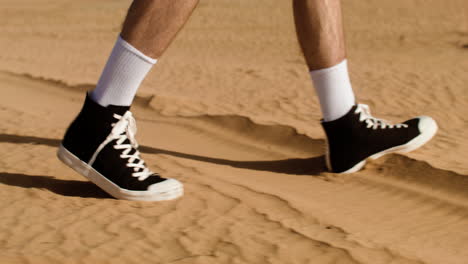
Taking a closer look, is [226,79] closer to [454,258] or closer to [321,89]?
[321,89]

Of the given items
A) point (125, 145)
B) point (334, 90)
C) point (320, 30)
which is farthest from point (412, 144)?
point (125, 145)

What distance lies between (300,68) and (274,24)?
5.09 meters

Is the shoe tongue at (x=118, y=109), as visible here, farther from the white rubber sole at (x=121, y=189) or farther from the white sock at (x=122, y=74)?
the white rubber sole at (x=121, y=189)

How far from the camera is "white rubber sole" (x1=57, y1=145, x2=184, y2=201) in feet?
8.32

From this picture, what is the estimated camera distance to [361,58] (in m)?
9.29

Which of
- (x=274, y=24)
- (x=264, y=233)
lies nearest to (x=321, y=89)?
(x=264, y=233)

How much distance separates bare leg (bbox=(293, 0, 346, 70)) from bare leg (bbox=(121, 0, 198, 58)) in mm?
620

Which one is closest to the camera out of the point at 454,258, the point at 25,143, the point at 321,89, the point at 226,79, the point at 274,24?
the point at 454,258

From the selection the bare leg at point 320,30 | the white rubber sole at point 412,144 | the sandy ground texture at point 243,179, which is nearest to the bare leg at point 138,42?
the sandy ground texture at point 243,179

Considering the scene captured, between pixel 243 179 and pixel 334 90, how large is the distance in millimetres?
654

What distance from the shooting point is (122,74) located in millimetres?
2461

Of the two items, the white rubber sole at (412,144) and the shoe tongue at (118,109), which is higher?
the shoe tongue at (118,109)

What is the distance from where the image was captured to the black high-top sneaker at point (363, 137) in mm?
2963

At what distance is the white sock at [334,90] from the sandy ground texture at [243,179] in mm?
373
